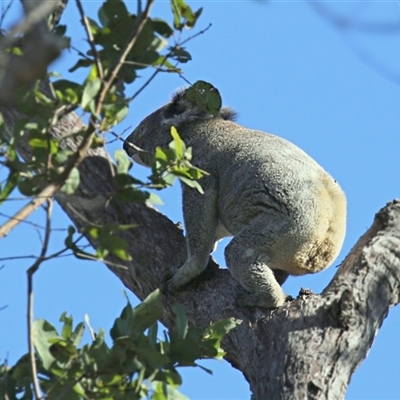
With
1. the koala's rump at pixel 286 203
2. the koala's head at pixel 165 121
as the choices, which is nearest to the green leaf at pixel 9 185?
the koala's rump at pixel 286 203

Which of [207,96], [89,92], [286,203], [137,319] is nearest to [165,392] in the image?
[137,319]

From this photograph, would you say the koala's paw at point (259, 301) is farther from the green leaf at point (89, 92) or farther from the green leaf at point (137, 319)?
the green leaf at point (89, 92)

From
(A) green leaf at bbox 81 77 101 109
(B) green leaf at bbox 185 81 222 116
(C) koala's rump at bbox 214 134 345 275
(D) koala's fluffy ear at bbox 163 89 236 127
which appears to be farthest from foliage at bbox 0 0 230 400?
(D) koala's fluffy ear at bbox 163 89 236 127

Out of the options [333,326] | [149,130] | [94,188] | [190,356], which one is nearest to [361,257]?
[333,326]

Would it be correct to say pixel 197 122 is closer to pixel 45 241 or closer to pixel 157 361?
pixel 157 361

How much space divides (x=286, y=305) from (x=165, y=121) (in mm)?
2672

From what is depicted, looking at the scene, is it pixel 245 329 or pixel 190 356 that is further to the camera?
pixel 245 329

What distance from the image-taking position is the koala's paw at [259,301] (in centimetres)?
516

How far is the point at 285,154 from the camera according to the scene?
19.9 ft

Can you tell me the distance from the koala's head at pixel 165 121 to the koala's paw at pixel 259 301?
Result: 6.52ft

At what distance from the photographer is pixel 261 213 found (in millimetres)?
5852

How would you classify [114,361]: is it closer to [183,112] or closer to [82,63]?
[82,63]

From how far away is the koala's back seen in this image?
18.7 ft

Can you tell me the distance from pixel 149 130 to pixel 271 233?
2161mm
